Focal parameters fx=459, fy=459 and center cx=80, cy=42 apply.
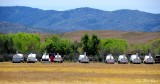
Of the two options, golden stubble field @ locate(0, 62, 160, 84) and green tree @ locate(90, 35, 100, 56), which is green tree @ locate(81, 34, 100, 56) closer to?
green tree @ locate(90, 35, 100, 56)

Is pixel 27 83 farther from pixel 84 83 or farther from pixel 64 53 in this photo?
pixel 64 53

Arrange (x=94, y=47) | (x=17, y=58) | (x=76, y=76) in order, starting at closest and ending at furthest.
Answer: (x=76, y=76) → (x=17, y=58) → (x=94, y=47)

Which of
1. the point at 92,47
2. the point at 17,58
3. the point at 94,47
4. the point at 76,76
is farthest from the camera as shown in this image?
the point at 94,47

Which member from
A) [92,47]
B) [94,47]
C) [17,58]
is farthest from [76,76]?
[94,47]

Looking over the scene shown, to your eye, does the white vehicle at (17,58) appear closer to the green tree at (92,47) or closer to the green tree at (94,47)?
the green tree at (92,47)

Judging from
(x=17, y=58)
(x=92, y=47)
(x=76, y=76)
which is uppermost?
(x=92, y=47)

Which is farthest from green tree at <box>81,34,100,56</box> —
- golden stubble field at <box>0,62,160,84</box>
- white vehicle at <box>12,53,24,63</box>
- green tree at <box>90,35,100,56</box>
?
golden stubble field at <box>0,62,160,84</box>

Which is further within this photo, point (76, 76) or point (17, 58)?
point (17, 58)

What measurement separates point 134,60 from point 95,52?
26.1 meters

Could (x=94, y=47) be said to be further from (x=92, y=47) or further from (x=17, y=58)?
(x=17, y=58)

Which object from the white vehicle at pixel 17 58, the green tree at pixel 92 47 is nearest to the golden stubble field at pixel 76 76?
the white vehicle at pixel 17 58

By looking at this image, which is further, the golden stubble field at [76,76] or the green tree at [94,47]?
the green tree at [94,47]

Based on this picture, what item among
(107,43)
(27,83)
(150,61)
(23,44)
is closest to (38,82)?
(27,83)

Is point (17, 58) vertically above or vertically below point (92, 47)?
below
